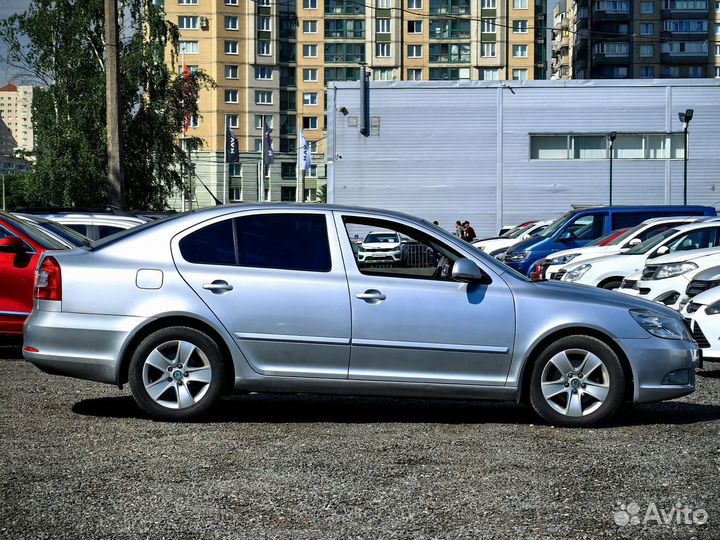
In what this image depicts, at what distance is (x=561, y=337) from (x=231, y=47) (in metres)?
98.5

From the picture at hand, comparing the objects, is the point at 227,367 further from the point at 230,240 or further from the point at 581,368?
the point at 581,368

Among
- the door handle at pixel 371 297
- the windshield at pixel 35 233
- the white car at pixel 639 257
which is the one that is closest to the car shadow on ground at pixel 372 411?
the door handle at pixel 371 297

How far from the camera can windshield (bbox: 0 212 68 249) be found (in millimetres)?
12543

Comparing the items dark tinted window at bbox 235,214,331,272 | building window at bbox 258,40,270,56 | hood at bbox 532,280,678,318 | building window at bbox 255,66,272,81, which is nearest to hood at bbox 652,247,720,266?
hood at bbox 532,280,678,318

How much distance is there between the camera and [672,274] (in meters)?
14.0

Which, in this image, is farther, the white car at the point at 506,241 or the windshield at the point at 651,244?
the white car at the point at 506,241

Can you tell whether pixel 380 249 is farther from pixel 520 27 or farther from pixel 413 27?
pixel 520 27

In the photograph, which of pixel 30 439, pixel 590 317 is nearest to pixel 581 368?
pixel 590 317

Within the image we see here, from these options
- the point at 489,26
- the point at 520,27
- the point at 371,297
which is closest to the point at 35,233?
the point at 371,297

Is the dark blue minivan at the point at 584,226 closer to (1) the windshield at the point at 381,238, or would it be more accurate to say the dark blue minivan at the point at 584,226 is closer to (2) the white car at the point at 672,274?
(2) the white car at the point at 672,274

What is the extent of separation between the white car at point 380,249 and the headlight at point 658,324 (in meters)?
1.76

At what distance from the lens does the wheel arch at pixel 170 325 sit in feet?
25.5

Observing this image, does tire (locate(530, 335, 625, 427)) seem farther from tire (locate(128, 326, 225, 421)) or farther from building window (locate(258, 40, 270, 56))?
building window (locate(258, 40, 270, 56))

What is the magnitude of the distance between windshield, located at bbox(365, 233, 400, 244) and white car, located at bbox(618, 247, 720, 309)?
607 cm
